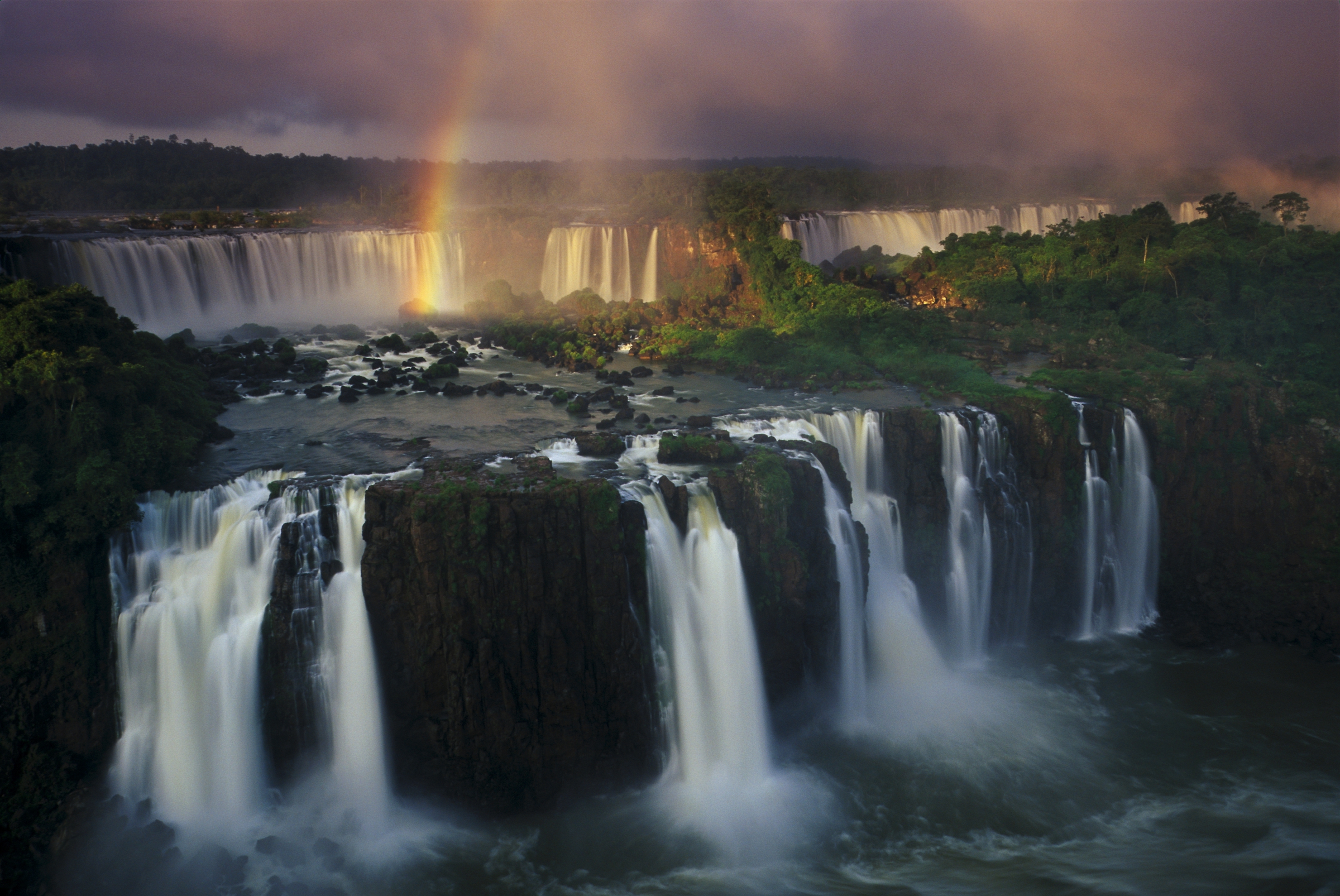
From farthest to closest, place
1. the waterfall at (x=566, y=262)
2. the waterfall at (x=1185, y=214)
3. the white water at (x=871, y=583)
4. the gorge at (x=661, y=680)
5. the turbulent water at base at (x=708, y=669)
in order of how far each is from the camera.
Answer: the waterfall at (x=1185, y=214) < the waterfall at (x=566, y=262) < the white water at (x=871, y=583) < the turbulent water at base at (x=708, y=669) < the gorge at (x=661, y=680)

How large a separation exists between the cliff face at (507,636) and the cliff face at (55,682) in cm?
449

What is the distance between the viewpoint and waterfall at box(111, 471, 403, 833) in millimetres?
15078

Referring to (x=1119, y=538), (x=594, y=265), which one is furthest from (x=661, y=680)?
(x=594, y=265)

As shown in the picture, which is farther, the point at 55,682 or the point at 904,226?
the point at 904,226

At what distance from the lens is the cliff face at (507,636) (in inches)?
615

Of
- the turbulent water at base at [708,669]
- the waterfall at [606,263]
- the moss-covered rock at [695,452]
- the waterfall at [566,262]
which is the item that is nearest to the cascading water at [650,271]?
the waterfall at [606,263]

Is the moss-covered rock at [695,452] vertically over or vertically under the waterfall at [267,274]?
under

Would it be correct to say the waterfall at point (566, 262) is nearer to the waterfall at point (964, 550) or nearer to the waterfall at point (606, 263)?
the waterfall at point (606, 263)

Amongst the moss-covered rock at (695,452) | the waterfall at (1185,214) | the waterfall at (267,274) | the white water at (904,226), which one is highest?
the waterfall at (1185,214)

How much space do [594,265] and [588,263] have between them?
269mm

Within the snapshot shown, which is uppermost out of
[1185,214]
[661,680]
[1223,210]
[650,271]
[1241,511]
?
[1185,214]

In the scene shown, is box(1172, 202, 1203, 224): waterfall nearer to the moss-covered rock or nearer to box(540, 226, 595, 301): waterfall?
box(540, 226, 595, 301): waterfall

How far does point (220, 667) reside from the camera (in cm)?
1535

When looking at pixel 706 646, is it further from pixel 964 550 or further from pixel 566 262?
pixel 566 262
